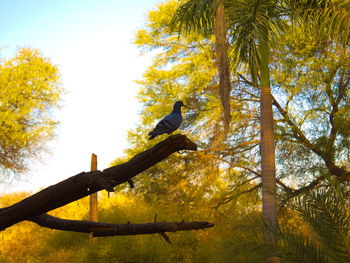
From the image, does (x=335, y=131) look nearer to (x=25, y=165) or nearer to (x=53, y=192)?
(x=53, y=192)

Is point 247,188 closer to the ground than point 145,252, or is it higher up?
higher up

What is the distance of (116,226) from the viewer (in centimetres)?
379

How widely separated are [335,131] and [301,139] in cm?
125

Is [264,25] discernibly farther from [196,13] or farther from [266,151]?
[266,151]

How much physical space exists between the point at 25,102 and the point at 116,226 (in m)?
20.0

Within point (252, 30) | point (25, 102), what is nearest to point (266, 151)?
point (252, 30)

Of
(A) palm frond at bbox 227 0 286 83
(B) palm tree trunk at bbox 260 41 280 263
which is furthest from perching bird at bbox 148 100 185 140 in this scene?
(B) palm tree trunk at bbox 260 41 280 263

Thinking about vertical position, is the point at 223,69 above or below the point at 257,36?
below

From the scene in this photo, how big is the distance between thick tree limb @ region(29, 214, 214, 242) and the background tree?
18.4 metres

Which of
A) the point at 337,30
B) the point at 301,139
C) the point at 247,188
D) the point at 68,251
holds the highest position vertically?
the point at 337,30

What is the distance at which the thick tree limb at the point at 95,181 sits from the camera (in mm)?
2977

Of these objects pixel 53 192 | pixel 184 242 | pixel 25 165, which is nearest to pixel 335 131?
pixel 184 242

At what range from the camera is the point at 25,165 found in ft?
74.4

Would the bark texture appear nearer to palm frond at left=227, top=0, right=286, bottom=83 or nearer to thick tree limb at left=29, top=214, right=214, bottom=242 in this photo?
thick tree limb at left=29, top=214, right=214, bottom=242
